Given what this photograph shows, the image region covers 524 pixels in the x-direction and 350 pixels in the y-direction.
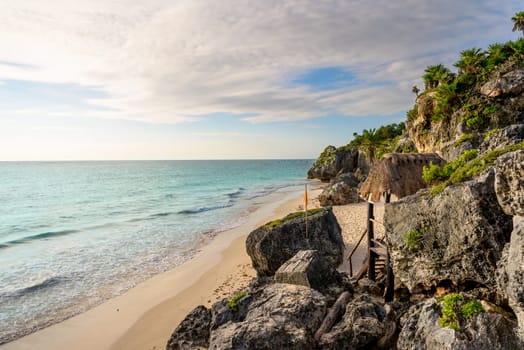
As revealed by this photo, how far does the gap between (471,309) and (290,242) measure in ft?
32.9

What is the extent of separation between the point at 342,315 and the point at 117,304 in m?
11.0

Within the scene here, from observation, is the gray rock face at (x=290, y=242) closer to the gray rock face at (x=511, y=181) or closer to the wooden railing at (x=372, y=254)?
the wooden railing at (x=372, y=254)

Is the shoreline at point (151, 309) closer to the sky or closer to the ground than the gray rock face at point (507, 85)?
closer to the ground

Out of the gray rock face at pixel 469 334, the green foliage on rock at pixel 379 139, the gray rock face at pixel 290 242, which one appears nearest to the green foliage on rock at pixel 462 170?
the gray rock face at pixel 469 334

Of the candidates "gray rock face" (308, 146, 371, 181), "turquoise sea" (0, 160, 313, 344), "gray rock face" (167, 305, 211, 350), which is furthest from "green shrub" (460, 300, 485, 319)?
"gray rock face" (308, 146, 371, 181)

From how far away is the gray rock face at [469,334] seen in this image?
5504 mm

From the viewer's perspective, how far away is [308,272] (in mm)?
9500

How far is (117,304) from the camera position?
14141mm

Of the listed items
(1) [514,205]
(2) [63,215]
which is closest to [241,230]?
(1) [514,205]

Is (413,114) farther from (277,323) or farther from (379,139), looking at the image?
(277,323)

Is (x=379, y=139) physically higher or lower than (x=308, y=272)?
higher

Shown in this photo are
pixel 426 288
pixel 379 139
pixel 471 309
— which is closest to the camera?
pixel 471 309

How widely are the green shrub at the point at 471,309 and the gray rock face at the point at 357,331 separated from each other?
2139mm

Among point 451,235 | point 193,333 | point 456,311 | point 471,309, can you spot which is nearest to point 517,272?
point 471,309
